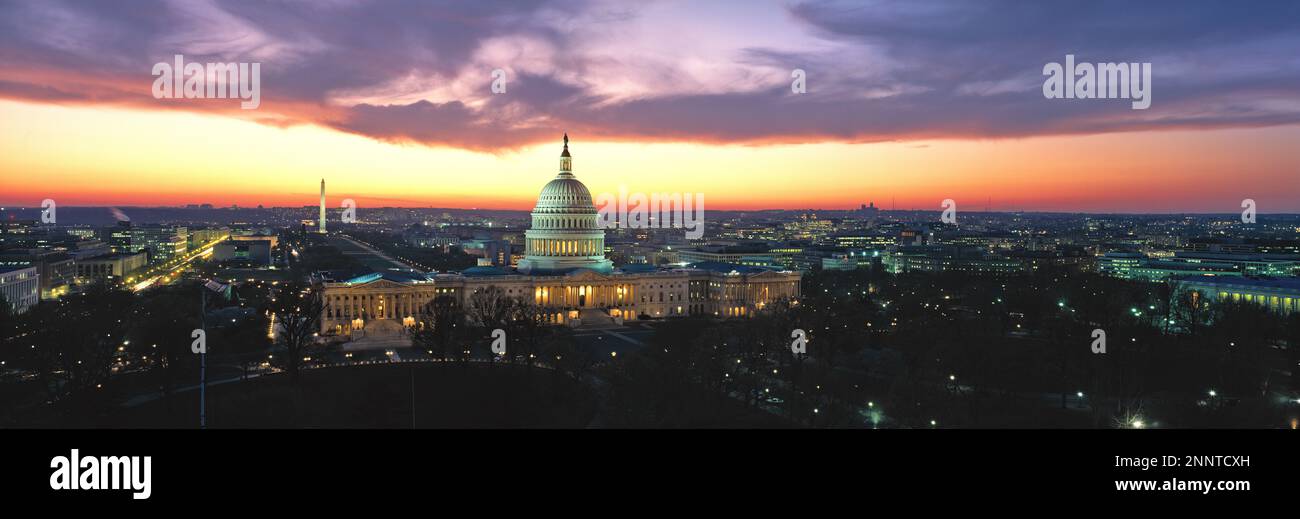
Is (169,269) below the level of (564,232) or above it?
below

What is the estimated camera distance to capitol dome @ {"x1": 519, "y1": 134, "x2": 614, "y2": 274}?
296 ft

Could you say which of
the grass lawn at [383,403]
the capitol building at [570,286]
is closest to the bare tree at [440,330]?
the grass lawn at [383,403]

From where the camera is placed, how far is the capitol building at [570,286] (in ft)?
228

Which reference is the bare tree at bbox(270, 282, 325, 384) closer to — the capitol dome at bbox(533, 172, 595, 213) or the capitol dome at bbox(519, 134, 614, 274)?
the capitol dome at bbox(519, 134, 614, 274)

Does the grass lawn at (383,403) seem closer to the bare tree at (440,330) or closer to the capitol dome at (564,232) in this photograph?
the bare tree at (440,330)

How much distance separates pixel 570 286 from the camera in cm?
7888

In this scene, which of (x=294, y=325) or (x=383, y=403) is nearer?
(x=383, y=403)

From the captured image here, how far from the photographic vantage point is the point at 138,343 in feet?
149

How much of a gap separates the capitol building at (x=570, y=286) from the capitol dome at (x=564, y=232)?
102 millimetres

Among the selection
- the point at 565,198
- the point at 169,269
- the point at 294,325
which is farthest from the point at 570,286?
the point at 169,269

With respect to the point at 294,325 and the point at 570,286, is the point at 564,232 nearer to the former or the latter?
the point at 570,286

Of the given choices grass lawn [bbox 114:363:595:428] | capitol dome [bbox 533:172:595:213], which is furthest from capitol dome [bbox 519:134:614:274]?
grass lawn [bbox 114:363:595:428]

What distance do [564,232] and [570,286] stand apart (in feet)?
43.9
